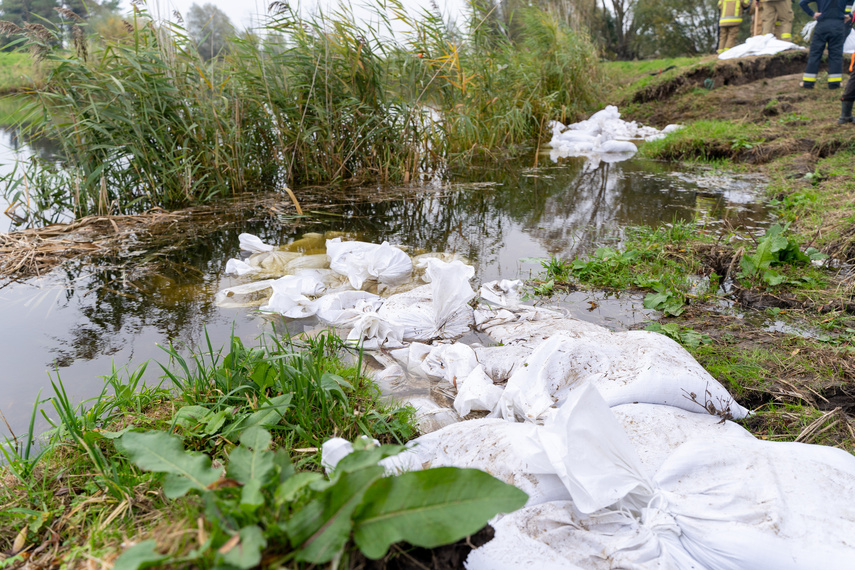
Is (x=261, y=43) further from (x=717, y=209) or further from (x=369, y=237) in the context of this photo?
(x=717, y=209)

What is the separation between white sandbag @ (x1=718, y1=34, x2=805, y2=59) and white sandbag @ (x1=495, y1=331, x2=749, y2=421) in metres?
9.70

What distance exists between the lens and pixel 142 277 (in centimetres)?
291

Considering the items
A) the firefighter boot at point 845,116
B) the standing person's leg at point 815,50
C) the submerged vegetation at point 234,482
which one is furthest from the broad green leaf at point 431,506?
the standing person's leg at point 815,50

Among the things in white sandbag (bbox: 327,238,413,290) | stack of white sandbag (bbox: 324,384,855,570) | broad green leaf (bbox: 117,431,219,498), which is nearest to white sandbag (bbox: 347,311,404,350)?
white sandbag (bbox: 327,238,413,290)

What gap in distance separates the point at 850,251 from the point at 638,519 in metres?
2.42

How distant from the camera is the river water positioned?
2.12 meters

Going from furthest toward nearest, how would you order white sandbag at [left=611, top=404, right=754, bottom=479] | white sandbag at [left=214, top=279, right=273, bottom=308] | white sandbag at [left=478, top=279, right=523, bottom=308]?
white sandbag at [left=214, top=279, right=273, bottom=308] < white sandbag at [left=478, top=279, right=523, bottom=308] < white sandbag at [left=611, top=404, right=754, bottom=479]

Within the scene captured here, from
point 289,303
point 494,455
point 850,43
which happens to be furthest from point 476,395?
point 850,43

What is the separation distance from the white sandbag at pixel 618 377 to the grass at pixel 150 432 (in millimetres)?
364

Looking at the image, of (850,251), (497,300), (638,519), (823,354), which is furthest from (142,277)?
(850,251)

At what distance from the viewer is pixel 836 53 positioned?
703 cm

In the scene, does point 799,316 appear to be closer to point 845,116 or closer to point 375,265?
point 375,265

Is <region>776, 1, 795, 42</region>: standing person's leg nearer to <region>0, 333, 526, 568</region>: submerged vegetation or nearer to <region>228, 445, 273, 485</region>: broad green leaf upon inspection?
<region>0, 333, 526, 568</region>: submerged vegetation

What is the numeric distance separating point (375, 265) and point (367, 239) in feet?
2.98
